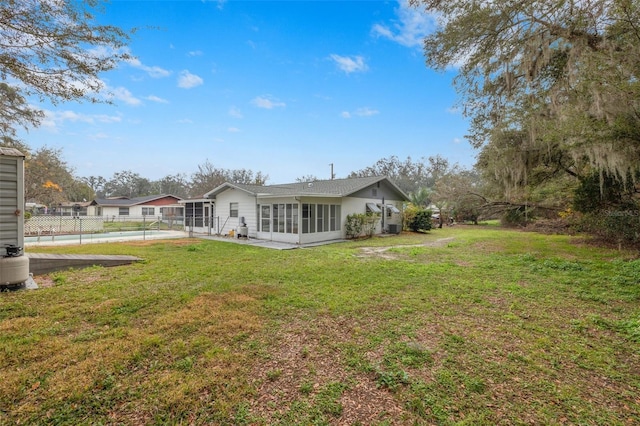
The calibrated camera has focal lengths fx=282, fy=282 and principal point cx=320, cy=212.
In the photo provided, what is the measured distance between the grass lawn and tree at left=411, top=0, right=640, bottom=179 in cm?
307

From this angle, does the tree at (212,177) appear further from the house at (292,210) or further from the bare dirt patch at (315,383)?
the bare dirt patch at (315,383)

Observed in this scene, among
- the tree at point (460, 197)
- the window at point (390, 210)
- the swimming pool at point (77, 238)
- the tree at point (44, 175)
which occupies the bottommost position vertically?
the swimming pool at point (77, 238)

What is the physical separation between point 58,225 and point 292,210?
13751 mm

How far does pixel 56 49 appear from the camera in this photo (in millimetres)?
3789

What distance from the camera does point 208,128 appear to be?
1894 centimetres

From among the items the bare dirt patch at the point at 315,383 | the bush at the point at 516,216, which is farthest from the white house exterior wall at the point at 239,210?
the bush at the point at 516,216

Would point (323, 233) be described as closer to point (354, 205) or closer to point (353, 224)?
point (353, 224)

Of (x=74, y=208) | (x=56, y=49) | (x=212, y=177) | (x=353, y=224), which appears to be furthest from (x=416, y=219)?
(x=74, y=208)

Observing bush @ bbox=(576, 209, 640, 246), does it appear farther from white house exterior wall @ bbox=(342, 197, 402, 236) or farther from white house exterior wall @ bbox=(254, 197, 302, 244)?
white house exterior wall @ bbox=(254, 197, 302, 244)

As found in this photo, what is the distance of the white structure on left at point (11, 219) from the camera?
486cm

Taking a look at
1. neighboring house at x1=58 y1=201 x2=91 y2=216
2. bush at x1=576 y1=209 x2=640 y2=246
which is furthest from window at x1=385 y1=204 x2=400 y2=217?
neighboring house at x1=58 y1=201 x2=91 y2=216

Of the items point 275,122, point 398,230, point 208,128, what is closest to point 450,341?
point 398,230

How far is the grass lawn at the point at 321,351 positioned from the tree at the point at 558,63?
121 inches

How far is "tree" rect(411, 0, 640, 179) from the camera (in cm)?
489
